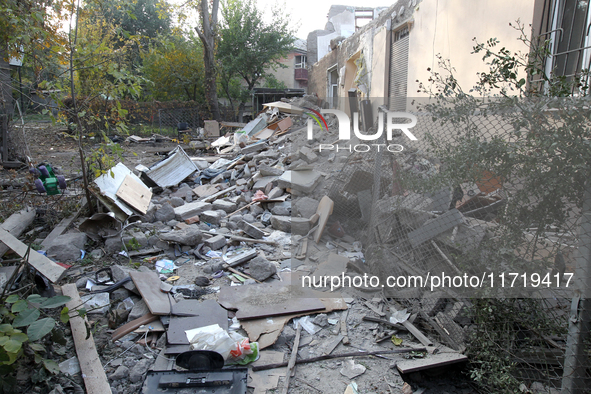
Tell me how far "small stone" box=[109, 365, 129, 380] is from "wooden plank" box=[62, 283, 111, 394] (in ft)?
0.20

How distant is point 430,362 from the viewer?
2713 millimetres

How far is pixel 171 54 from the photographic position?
870 inches

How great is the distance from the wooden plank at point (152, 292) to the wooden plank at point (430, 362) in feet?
7.02

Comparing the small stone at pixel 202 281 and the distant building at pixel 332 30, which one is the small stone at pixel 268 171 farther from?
the distant building at pixel 332 30

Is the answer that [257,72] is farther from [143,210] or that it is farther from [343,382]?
[343,382]

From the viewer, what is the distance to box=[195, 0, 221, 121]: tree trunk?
16717 millimetres

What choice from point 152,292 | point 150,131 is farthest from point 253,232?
point 150,131

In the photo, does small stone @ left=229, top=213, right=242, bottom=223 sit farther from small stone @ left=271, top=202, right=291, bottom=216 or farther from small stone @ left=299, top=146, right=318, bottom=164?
small stone @ left=299, top=146, right=318, bottom=164

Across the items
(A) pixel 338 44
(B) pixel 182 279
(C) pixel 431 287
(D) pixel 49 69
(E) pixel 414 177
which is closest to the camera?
(C) pixel 431 287

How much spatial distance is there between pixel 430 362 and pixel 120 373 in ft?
7.60

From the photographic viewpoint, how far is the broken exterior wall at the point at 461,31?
5.43 meters

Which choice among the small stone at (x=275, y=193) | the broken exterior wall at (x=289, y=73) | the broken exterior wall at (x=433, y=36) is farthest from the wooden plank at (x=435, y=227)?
the broken exterior wall at (x=289, y=73)

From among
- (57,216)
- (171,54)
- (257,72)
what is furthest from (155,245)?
(257,72)

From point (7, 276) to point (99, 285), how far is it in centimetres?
99
